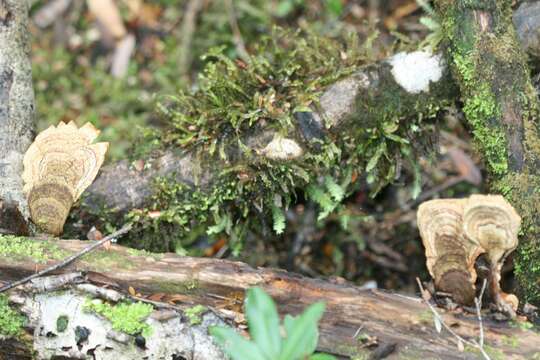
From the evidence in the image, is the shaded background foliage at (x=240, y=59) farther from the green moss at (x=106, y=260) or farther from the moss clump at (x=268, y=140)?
the green moss at (x=106, y=260)

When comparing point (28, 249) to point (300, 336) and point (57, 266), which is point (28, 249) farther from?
point (300, 336)

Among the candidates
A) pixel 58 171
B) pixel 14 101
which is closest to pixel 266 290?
pixel 58 171

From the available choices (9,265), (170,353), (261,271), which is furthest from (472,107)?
(9,265)

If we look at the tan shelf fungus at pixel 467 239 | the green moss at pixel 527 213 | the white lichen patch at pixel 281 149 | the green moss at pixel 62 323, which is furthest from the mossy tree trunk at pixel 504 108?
the green moss at pixel 62 323

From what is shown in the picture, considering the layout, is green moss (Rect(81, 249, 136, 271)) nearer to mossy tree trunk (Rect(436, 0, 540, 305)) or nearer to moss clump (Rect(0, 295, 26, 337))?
moss clump (Rect(0, 295, 26, 337))

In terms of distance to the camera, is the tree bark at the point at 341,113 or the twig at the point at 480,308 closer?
the twig at the point at 480,308

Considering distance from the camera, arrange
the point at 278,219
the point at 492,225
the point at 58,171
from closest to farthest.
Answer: the point at 492,225, the point at 58,171, the point at 278,219
